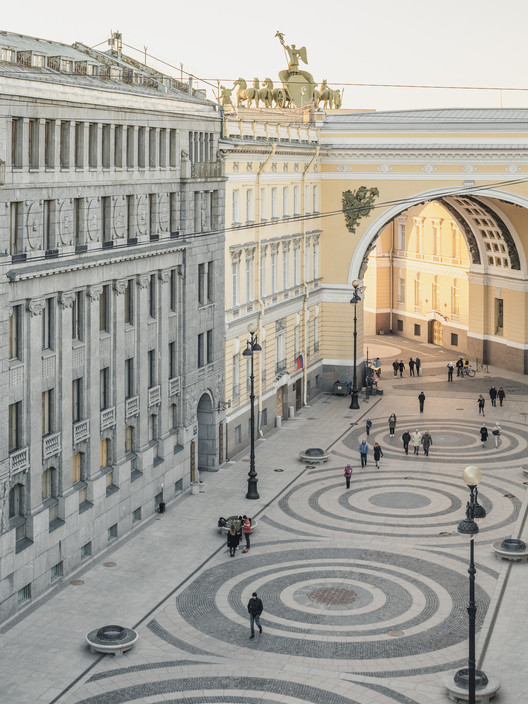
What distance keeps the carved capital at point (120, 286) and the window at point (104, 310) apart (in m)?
0.38

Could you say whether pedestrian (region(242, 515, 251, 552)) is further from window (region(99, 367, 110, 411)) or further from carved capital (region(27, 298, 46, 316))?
carved capital (region(27, 298, 46, 316))

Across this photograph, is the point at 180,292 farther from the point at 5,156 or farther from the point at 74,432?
the point at 5,156

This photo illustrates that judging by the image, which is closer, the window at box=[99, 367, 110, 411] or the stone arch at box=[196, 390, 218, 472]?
the window at box=[99, 367, 110, 411]

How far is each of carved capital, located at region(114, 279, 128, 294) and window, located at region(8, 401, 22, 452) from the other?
7629 mm

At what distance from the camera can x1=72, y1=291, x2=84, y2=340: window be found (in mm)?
40188

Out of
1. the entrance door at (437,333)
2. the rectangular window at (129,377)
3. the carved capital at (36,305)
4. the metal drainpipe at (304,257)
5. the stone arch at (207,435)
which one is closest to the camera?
the carved capital at (36,305)

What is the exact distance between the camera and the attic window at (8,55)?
37906 millimetres

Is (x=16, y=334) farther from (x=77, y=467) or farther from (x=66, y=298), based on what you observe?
(x=77, y=467)

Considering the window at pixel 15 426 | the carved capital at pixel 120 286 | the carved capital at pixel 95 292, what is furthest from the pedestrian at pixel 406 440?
the window at pixel 15 426

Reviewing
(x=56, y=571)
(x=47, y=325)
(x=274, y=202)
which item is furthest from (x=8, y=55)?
(x=274, y=202)

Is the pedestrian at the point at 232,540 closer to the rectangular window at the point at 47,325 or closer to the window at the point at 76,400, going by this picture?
the window at the point at 76,400

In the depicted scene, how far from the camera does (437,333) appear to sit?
92.9m

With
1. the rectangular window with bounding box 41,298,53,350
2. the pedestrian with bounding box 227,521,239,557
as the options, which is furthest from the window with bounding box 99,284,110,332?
the pedestrian with bounding box 227,521,239,557

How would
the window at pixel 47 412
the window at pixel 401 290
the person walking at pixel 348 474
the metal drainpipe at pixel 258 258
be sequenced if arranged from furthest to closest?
1. the window at pixel 401 290
2. the metal drainpipe at pixel 258 258
3. the person walking at pixel 348 474
4. the window at pixel 47 412
